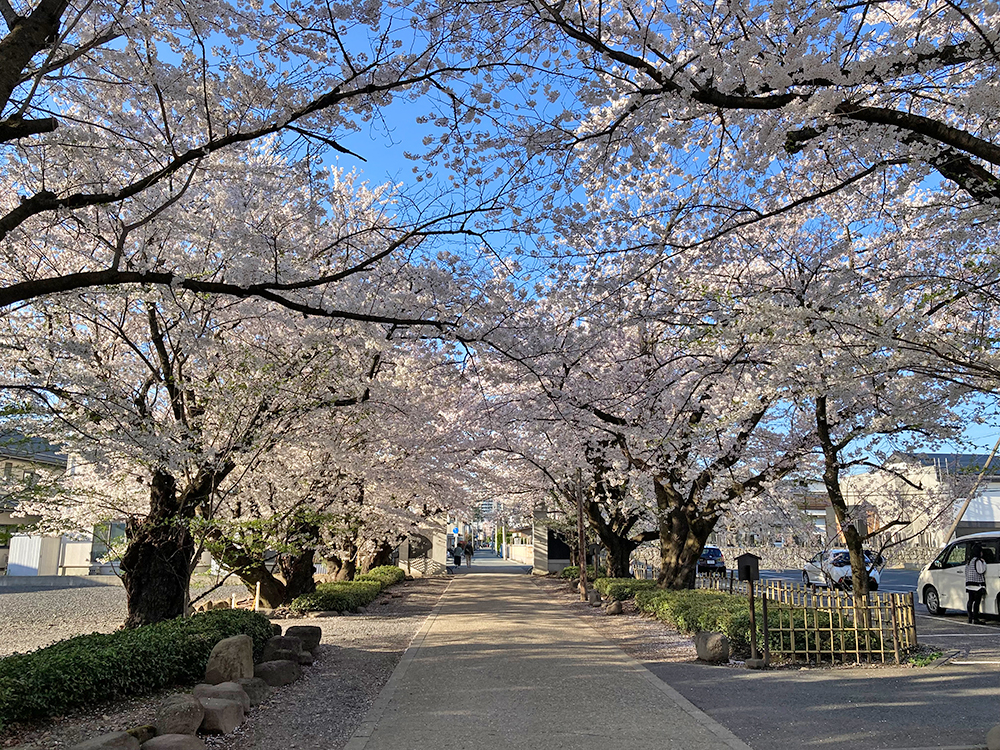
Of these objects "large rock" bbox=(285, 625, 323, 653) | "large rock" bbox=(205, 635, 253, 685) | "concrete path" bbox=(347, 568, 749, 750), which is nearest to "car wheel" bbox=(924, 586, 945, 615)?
"concrete path" bbox=(347, 568, 749, 750)

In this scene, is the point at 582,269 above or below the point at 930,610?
above

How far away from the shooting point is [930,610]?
16156 millimetres

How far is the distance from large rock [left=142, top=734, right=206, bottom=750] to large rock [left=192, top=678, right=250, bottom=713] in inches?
38.7

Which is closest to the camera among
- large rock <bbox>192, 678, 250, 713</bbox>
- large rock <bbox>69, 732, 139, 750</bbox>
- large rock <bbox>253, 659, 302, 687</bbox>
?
large rock <bbox>69, 732, 139, 750</bbox>

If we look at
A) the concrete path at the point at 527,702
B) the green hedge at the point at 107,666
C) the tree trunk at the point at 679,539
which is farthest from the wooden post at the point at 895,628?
the green hedge at the point at 107,666

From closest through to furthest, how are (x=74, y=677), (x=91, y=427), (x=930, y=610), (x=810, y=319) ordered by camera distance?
(x=74, y=677) → (x=810, y=319) → (x=91, y=427) → (x=930, y=610)

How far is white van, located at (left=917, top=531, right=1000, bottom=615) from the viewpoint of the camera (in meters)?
14.0

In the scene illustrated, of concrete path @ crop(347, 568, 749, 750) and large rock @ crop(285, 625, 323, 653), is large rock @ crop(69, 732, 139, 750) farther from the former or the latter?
large rock @ crop(285, 625, 323, 653)

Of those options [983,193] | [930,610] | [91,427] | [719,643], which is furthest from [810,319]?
[930,610]

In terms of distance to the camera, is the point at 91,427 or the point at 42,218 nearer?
the point at 42,218

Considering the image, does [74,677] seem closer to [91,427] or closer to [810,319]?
[91,427]

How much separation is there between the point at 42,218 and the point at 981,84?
356 inches

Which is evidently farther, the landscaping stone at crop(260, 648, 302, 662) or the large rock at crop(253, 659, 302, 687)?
the landscaping stone at crop(260, 648, 302, 662)

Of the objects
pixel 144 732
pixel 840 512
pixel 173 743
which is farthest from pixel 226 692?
pixel 840 512
